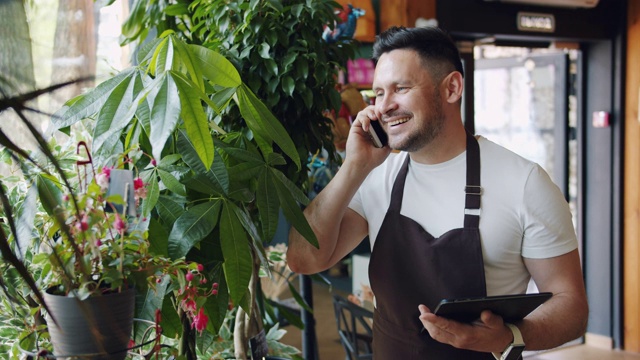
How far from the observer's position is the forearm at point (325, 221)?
192 centimetres

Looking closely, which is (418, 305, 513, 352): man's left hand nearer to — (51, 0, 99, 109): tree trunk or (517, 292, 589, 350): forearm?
(517, 292, 589, 350): forearm

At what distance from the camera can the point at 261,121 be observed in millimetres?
1566

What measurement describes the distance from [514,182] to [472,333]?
0.46 meters

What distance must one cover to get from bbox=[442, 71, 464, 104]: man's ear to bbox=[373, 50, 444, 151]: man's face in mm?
43

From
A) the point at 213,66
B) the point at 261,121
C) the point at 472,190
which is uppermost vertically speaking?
the point at 213,66

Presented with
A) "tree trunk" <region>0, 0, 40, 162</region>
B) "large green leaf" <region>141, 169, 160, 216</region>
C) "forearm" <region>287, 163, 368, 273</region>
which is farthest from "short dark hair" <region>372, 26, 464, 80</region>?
"tree trunk" <region>0, 0, 40, 162</region>

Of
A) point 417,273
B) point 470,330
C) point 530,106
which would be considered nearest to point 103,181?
point 470,330

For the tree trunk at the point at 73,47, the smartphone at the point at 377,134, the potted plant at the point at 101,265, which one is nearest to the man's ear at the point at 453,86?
the smartphone at the point at 377,134

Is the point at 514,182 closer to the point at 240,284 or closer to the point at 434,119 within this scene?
the point at 434,119

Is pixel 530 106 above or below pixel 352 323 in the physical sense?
above

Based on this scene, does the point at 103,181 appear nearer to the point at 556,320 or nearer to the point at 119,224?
the point at 119,224

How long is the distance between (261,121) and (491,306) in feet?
2.25

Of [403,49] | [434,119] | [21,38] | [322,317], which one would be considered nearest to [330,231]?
[434,119]

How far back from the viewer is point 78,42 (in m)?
0.42
